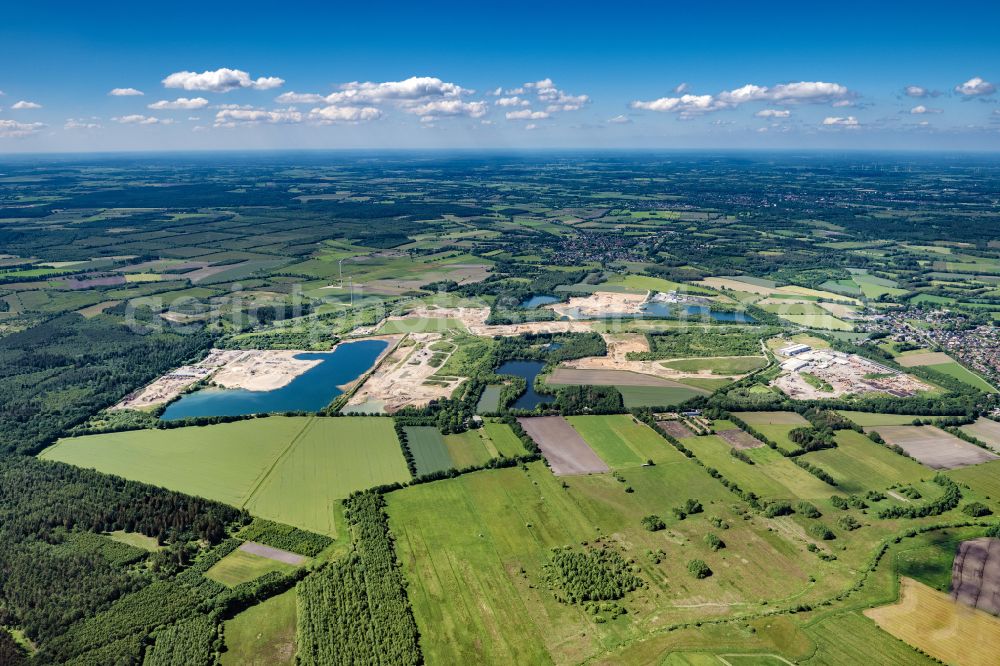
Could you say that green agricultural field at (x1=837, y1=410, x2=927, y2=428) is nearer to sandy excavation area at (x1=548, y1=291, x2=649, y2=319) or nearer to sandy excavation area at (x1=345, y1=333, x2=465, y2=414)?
sandy excavation area at (x1=345, y1=333, x2=465, y2=414)

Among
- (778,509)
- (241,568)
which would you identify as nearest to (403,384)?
(241,568)

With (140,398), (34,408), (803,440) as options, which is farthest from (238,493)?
(803,440)

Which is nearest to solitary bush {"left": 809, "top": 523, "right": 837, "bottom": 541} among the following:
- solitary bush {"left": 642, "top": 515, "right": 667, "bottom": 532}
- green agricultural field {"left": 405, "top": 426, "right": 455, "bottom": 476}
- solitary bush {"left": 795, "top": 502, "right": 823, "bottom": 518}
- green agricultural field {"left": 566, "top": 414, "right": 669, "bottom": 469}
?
solitary bush {"left": 795, "top": 502, "right": 823, "bottom": 518}

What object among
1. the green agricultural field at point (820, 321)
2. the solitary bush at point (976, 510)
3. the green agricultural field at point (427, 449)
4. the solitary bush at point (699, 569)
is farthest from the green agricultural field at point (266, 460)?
the green agricultural field at point (820, 321)

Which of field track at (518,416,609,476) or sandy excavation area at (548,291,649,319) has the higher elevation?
sandy excavation area at (548,291,649,319)

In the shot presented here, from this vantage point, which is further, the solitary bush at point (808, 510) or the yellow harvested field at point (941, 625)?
the solitary bush at point (808, 510)

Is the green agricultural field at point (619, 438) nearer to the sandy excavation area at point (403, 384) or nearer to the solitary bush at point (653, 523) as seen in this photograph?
the solitary bush at point (653, 523)
